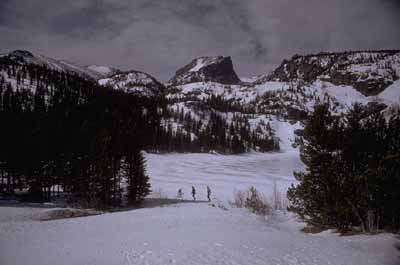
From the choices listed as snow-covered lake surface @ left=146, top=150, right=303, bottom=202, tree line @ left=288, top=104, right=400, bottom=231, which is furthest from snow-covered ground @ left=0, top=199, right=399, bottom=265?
snow-covered lake surface @ left=146, top=150, right=303, bottom=202

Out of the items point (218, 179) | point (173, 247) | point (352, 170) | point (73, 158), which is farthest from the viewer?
point (218, 179)

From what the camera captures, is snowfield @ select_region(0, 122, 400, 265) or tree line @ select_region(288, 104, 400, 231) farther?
tree line @ select_region(288, 104, 400, 231)

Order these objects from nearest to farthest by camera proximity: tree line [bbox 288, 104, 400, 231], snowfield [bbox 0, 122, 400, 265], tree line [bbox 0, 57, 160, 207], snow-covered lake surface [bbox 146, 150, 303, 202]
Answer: snowfield [bbox 0, 122, 400, 265] → tree line [bbox 288, 104, 400, 231] → tree line [bbox 0, 57, 160, 207] → snow-covered lake surface [bbox 146, 150, 303, 202]

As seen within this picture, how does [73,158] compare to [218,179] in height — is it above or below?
above

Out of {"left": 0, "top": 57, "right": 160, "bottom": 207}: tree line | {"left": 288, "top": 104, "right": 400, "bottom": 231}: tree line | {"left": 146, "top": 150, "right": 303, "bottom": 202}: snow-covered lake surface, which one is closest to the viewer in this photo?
{"left": 288, "top": 104, "right": 400, "bottom": 231}: tree line

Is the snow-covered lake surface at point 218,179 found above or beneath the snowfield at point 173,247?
beneath

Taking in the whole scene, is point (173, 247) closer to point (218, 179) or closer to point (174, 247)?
point (174, 247)

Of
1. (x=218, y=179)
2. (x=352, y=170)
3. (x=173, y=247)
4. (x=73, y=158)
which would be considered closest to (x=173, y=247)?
(x=173, y=247)

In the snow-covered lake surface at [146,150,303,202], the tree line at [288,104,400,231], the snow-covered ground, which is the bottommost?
the snow-covered lake surface at [146,150,303,202]

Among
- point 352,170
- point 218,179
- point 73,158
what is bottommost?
point 218,179

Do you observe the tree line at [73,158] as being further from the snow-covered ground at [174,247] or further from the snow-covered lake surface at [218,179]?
the snow-covered ground at [174,247]

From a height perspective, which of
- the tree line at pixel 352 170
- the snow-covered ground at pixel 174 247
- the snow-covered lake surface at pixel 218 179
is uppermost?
the tree line at pixel 352 170

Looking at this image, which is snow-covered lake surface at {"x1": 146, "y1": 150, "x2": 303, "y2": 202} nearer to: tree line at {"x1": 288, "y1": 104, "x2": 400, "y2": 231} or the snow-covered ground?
tree line at {"x1": 288, "y1": 104, "x2": 400, "y2": 231}

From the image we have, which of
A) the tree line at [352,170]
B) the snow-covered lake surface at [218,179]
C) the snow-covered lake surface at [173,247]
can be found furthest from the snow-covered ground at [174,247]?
the snow-covered lake surface at [218,179]
